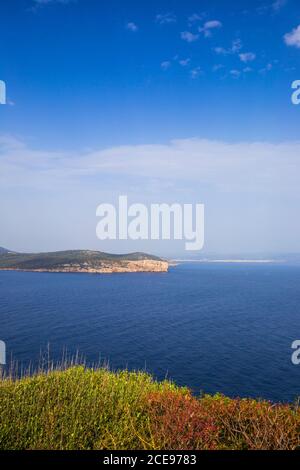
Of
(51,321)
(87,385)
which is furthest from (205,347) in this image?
(87,385)

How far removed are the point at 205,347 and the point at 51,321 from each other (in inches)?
1454

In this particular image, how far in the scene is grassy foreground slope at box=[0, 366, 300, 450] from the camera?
11.9 metres

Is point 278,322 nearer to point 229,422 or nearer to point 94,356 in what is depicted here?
point 94,356

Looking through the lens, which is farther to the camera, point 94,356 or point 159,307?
point 159,307

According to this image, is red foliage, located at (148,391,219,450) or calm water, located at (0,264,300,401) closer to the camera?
red foliage, located at (148,391,219,450)

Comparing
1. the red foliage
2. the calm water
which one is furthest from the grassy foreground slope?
the calm water

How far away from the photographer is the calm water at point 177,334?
48.4 metres

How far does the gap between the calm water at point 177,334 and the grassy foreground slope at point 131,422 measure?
2948 cm

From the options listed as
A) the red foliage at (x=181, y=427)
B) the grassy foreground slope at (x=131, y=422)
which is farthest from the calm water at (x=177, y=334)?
the red foliage at (x=181, y=427)

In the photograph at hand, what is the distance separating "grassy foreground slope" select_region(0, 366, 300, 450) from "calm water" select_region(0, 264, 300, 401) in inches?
1161

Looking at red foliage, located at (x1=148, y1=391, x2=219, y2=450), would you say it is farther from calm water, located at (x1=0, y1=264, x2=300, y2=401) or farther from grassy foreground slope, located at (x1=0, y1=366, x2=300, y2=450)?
calm water, located at (x1=0, y1=264, x2=300, y2=401)

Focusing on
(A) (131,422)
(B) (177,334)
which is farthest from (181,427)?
(B) (177,334)

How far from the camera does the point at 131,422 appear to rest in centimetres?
1269

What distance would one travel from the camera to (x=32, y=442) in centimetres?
1187
